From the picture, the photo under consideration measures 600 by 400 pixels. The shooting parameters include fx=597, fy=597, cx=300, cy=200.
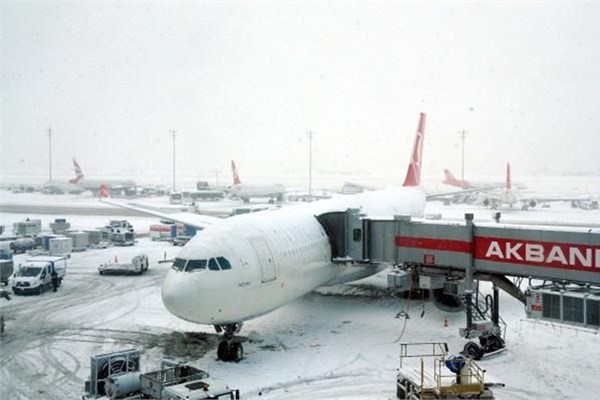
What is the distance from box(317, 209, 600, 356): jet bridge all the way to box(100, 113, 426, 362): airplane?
5.22ft

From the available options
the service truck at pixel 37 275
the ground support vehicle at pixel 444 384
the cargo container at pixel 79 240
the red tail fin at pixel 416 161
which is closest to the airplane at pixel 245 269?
the ground support vehicle at pixel 444 384

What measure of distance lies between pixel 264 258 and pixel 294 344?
3.54 meters

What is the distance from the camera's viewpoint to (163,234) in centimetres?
5009

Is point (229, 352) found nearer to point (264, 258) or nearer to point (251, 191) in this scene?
point (264, 258)

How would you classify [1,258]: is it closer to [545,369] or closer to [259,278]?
[259,278]

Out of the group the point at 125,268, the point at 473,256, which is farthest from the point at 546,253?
the point at 125,268

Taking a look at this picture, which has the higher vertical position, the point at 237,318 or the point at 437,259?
the point at 437,259

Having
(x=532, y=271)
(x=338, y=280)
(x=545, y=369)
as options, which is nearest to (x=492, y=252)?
(x=532, y=271)

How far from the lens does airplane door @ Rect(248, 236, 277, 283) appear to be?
20.1 meters

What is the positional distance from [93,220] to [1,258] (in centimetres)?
3251

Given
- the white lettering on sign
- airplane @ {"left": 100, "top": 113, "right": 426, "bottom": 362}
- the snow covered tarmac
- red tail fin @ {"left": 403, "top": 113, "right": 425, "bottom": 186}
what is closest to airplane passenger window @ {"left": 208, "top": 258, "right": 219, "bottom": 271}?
airplane @ {"left": 100, "top": 113, "right": 426, "bottom": 362}

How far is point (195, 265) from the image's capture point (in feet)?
62.4

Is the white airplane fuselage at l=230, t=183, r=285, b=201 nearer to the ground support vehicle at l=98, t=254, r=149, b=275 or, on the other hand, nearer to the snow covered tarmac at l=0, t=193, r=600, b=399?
the ground support vehicle at l=98, t=254, r=149, b=275

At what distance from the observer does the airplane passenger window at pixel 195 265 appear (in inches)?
745
